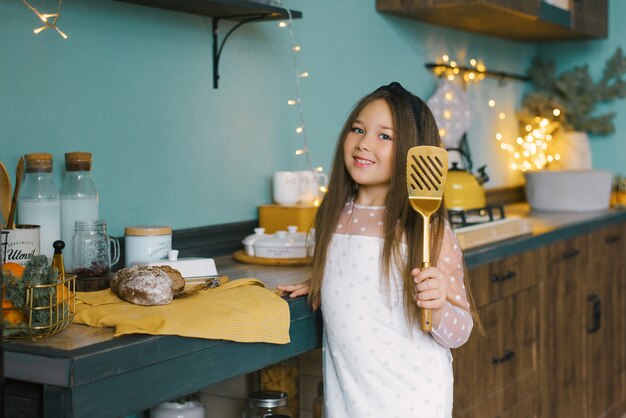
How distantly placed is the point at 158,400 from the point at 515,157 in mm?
3005

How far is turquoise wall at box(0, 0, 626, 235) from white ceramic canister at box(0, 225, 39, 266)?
243 mm

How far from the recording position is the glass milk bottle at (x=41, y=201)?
1.74 meters

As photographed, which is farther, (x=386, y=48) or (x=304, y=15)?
(x=386, y=48)

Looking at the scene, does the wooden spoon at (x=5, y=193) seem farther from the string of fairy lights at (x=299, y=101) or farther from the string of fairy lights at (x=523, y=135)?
the string of fairy lights at (x=523, y=135)

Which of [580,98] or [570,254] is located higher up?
[580,98]

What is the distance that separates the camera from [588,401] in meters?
3.44

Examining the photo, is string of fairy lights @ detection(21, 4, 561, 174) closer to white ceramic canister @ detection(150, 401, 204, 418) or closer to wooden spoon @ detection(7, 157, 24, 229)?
white ceramic canister @ detection(150, 401, 204, 418)

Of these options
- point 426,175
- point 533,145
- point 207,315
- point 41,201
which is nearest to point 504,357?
point 426,175

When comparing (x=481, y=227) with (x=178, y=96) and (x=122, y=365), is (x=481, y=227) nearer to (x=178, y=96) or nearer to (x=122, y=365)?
(x=178, y=96)

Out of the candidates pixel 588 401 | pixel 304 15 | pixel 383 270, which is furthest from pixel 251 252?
pixel 588 401

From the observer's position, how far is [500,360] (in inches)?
104

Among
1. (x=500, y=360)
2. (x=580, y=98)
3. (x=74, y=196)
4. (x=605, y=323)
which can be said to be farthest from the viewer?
(x=580, y=98)

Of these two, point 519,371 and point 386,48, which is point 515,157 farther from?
point 519,371

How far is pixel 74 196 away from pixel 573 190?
2412mm
